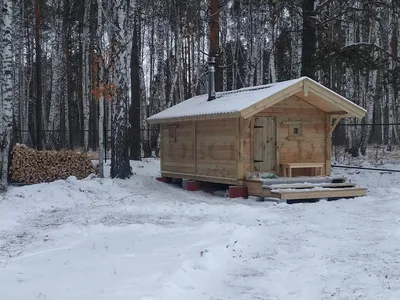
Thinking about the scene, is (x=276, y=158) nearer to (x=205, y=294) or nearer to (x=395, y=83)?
(x=395, y=83)

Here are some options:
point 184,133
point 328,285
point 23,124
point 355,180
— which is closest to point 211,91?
point 184,133

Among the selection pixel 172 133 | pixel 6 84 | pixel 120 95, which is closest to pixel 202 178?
pixel 172 133

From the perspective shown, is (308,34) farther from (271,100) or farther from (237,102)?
(271,100)

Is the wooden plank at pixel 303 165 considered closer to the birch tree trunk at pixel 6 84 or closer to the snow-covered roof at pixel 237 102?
the snow-covered roof at pixel 237 102

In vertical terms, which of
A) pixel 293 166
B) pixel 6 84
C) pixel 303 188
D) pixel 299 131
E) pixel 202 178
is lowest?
pixel 303 188

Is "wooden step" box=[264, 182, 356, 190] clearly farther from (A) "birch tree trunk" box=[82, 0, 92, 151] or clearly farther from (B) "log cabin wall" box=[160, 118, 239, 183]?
(A) "birch tree trunk" box=[82, 0, 92, 151]

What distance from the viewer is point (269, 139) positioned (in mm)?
14234

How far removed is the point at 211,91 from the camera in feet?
53.3

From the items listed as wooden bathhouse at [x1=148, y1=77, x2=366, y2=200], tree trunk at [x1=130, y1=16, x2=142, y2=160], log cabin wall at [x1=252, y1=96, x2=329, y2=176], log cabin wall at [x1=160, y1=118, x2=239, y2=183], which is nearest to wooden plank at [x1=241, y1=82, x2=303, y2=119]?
wooden bathhouse at [x1=148, y1=77, x2=366, y2=200]

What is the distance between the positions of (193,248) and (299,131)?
27.3 feet

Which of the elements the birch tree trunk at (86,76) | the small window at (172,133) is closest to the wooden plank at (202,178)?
the small window at (172,133)

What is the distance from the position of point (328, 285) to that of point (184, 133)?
35.5ft

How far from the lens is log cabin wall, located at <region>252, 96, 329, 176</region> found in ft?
47.0

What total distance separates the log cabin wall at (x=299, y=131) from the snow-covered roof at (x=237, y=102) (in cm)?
74
